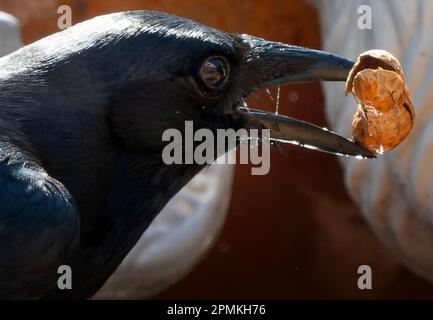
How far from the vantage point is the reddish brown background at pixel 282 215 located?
3410 millimetres

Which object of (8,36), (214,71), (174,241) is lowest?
(174,241)

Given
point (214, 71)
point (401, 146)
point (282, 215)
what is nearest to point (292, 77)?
point (214, 71)

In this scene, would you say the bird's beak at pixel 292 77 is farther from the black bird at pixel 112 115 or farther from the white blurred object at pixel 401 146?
the white blurred object at pixel 401 146

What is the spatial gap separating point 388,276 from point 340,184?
1.12 feet

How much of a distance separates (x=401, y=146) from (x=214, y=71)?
0.89 m

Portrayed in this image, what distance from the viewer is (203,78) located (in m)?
1.94

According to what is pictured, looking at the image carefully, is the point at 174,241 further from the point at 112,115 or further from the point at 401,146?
the point at 112,115

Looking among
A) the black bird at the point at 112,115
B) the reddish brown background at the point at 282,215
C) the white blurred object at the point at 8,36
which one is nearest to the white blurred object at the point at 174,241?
the reddish brown background at the point at 282,215

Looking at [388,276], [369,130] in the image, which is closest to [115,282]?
[388,276]

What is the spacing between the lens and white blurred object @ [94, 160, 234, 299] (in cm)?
300

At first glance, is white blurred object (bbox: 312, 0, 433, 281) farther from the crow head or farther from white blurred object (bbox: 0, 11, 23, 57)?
white blurred object (bbox: 0, 11, 23, 57)

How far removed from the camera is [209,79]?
6.41 feet

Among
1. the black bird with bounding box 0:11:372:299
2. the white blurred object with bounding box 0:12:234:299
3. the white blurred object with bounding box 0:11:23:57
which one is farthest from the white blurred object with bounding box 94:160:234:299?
the black bird with bounding box 0:11:372:299

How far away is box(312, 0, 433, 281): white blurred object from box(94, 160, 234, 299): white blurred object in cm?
39
